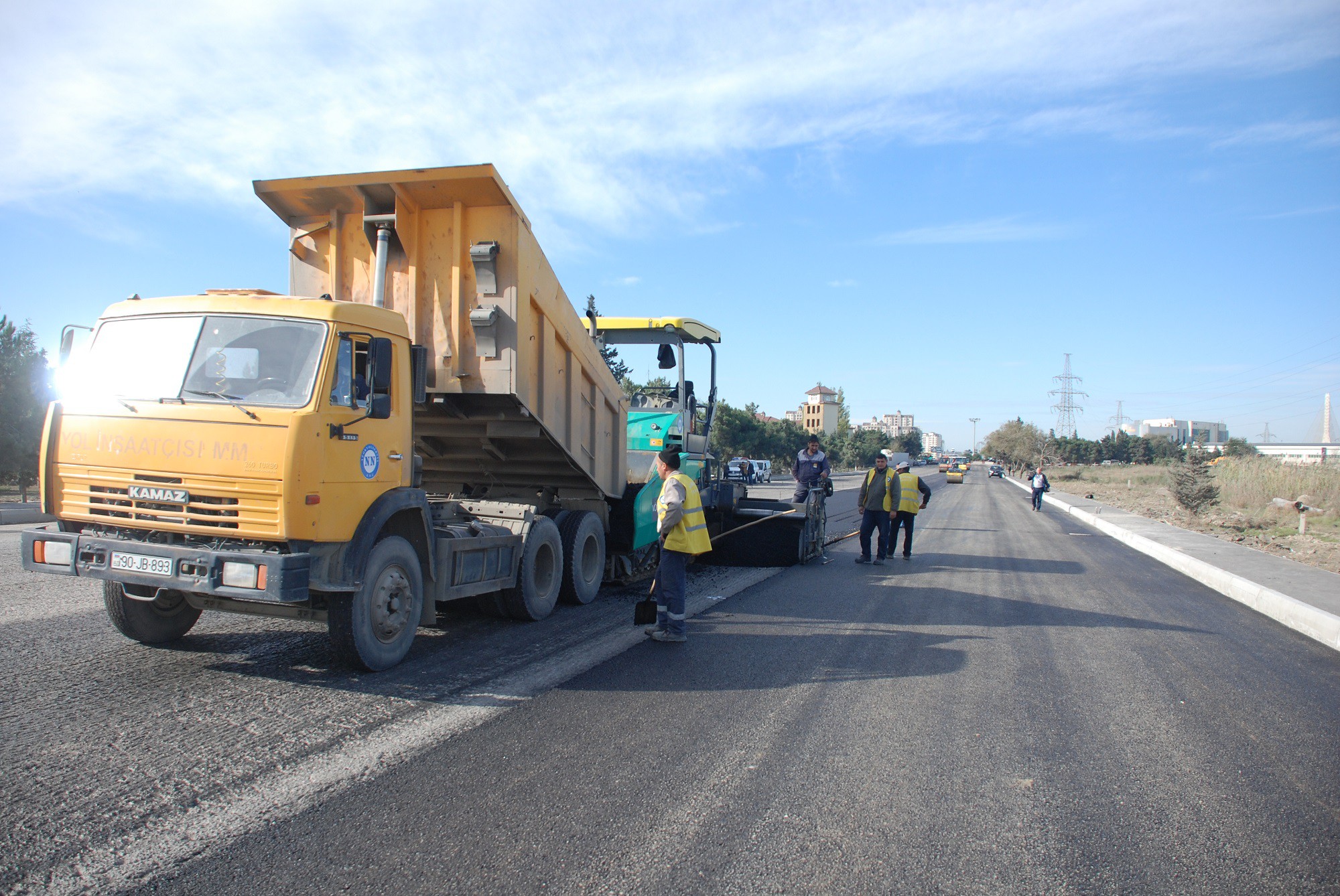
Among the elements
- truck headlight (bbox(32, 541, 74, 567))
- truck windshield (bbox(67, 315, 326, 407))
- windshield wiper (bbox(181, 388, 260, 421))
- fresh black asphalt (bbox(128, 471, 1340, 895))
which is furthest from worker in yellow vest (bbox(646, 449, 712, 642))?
truck headlight (bbox(32, 541, 74, 567))

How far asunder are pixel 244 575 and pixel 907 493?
9.75 metres

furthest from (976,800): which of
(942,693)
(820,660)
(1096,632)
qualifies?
(1096,632)

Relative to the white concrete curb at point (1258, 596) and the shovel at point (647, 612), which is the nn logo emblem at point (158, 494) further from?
the white concrete curb at point (1258, 596)

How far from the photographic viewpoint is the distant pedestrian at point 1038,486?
26734mm

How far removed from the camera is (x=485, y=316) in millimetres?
6387

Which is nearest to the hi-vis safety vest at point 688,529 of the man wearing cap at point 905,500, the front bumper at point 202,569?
the front bumper at point 202,569

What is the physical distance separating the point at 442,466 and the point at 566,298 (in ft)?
7.27

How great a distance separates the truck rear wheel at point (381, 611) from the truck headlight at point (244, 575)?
2.11ft

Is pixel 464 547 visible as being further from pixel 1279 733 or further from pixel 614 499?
pixel 1279 733

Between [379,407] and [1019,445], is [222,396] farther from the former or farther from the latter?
[1019,445]

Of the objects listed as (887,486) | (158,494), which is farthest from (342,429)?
(887,486)

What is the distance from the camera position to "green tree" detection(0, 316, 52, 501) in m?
22.3

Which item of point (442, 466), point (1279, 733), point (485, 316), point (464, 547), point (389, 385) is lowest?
point (1279, 733)

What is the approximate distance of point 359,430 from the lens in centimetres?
508
